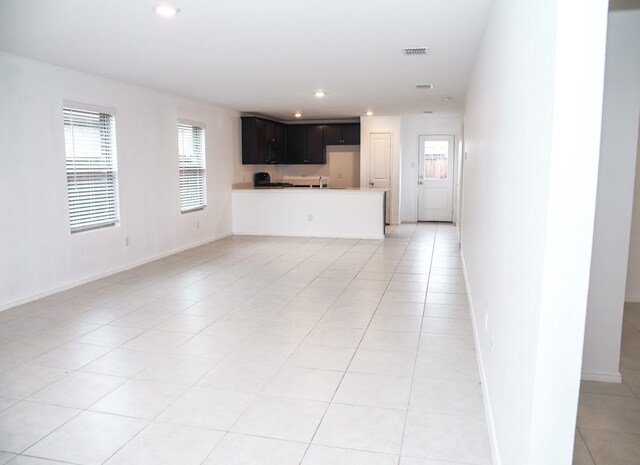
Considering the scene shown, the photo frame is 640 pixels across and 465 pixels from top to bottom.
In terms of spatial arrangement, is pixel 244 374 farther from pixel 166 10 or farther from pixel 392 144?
pixel 392 144

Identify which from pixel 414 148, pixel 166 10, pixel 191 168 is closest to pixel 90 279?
pixel 191 168

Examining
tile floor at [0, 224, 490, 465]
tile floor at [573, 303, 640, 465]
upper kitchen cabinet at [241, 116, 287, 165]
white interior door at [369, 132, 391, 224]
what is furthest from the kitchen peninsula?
tile floor at [573, 303, 640, 465]

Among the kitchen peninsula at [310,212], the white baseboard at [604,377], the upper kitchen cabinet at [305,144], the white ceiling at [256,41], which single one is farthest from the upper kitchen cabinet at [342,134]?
the white baseboard at [604,377]

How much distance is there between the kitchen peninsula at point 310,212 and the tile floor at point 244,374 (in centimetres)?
321

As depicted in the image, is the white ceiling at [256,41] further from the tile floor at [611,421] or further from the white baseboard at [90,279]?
the tile floor at [611,421]

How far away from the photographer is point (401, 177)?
36.4ft

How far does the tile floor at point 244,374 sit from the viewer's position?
231 centimetres

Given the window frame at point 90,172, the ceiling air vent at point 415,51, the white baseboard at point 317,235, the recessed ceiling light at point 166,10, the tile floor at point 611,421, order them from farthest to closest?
the white baseboard at point 317,235 → the window frame at point 90,172 → the ceiling air vent at point 415,51 → the recessed ceiling light at point 166,10 → the tile floor at point 611,421

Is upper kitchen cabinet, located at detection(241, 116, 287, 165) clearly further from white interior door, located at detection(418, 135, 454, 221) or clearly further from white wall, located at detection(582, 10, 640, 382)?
white wall, located at detection(582, 10, 640, 382)

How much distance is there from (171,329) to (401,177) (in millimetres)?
8017

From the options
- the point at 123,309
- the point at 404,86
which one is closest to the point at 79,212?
the point at 123,309

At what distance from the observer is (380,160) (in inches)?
413

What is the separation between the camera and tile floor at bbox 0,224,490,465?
90.9 inches

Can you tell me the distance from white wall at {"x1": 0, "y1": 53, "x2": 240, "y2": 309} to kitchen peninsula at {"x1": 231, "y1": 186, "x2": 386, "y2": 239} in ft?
4.96
